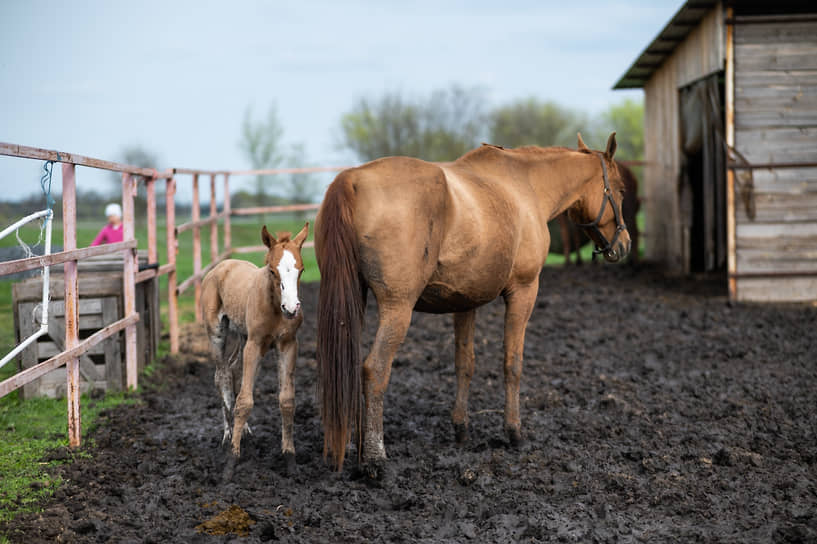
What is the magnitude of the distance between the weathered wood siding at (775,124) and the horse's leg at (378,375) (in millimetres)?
7519

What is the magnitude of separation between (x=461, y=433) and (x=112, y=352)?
10.00ft

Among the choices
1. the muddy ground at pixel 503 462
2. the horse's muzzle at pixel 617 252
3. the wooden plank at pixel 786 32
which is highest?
the wooden plank at pixel 786 32

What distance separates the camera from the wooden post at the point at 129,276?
5.84 m

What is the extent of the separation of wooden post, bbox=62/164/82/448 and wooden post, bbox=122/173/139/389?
3.79 feet

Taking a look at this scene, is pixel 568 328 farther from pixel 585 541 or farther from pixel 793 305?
pixel 585 541

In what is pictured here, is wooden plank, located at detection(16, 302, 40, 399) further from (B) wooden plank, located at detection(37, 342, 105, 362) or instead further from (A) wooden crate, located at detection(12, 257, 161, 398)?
(B) wooden plank, located at detection(37, 342, 105, 362)

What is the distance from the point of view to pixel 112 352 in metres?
5.92

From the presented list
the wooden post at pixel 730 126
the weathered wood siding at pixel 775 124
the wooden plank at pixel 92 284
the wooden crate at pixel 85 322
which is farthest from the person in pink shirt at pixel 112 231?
the weathered wood siding at pixel 775 124

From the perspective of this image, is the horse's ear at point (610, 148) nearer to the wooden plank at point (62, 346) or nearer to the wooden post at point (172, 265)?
the wooden plank at point (62, 346)

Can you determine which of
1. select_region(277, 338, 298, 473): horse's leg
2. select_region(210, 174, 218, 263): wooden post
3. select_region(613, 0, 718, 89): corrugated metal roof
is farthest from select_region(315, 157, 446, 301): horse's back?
select_region(613, 0, 718, 89): corrugated metal roof

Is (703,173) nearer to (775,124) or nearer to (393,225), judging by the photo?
(775,124)

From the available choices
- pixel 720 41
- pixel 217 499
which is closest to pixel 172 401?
pixel 217 499

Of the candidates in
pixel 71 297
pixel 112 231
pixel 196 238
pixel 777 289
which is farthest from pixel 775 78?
pixel 71 297

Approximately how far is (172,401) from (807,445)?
4.67 m
